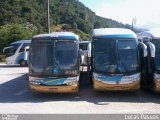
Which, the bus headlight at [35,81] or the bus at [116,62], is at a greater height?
the bus at [116,62]

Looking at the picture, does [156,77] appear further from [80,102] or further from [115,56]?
[80,102]

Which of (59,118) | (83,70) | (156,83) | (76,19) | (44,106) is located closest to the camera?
(59,118)

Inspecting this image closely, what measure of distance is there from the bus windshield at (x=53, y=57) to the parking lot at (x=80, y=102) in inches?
44.7

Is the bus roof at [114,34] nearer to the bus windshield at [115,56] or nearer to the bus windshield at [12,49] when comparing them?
the bus windshield at [115,56]

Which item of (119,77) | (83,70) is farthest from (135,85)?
(83,70)

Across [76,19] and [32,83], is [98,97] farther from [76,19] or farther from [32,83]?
[76,19]

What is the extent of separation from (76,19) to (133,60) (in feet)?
239

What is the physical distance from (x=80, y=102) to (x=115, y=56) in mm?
2406

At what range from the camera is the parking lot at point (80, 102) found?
13.0 metres

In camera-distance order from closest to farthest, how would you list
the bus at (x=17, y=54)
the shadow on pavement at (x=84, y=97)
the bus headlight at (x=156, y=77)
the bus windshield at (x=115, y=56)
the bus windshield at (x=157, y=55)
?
the bus headlight at (x=156, y=77) < the shadow on pavement at (x=84, y=97) < the bus windshield at (x=157, y=55) < the bus windshield at (x=115, y=56) < the bus at (x=17, y=54)

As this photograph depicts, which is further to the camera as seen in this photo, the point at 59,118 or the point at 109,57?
the point at 109,57

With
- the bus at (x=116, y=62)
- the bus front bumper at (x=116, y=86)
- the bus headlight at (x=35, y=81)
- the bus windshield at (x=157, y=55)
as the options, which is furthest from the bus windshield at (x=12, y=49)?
the bus windshield at (x=157, y=55)

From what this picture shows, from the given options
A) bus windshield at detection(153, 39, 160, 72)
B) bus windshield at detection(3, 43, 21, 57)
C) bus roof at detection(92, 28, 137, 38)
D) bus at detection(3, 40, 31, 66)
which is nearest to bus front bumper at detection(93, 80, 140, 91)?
bus windshield at detection(153, 39, 160, 72)

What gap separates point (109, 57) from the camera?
15.5 metres
